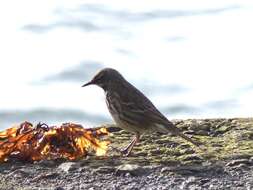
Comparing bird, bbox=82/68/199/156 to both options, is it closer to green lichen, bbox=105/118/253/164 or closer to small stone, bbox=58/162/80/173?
green lichen, bbox=105/118/253/164

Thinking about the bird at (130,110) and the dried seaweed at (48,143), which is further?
the bird at (130,110)

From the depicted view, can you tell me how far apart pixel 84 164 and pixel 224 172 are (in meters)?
0.97

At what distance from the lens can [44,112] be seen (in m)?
13.4

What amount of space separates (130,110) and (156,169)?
4.31ft

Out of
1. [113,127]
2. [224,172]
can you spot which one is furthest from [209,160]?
[113,127]

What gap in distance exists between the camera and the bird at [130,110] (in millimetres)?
8227

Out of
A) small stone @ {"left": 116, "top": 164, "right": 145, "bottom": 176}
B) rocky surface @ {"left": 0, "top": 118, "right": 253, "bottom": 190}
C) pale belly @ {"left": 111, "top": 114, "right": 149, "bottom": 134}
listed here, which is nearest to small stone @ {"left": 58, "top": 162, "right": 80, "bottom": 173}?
rocky surface @ {"left": 0, "top": 118, "right": 253, "bottom": 190}

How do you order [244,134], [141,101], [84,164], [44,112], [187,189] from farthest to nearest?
1. [44,112]
2. [141,101]
3. [244,134]
4. [84,164]
5. [187,189]

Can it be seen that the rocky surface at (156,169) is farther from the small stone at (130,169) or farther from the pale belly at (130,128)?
the pale belly at (130,128)

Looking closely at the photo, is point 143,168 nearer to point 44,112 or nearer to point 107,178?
point 107,178

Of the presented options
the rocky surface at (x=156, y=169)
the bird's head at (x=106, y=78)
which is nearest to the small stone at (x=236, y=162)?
the rocky surface at (x=156, y=169)

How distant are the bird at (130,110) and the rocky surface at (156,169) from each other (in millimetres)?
127

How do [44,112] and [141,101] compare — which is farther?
[44,112]

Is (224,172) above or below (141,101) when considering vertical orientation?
below
